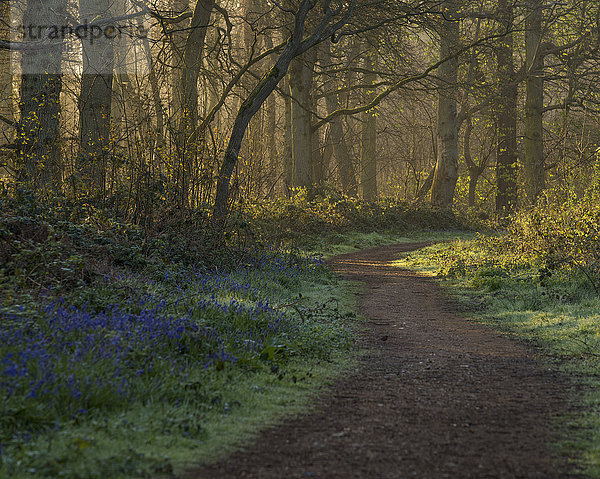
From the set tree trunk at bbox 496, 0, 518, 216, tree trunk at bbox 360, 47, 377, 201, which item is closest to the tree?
tree trunk at bbox 496, 0, 518, 216

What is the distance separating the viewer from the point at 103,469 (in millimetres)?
3736

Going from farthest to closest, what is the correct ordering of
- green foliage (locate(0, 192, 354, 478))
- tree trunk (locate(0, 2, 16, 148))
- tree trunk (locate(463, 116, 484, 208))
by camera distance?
tree trunk (locate(463, 116, 484, 208)) < tree trunk (locate(0, 2, 16, 148)) < green foliage (locate(0, 192, 354, 478))

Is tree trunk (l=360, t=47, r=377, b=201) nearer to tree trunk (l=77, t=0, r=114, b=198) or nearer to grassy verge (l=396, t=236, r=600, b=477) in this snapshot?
grassy verge (l=396, t=236, r=600, b=477)

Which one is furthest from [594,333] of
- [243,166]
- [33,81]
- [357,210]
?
[357,210]

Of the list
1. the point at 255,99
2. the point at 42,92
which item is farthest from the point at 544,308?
the point at 42,92

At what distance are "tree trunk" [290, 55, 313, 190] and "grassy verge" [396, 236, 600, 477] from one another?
8.28m

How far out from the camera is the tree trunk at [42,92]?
10883 millimetres

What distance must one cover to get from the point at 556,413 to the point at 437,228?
23629mm

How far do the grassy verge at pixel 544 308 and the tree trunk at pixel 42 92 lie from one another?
7.41 meters

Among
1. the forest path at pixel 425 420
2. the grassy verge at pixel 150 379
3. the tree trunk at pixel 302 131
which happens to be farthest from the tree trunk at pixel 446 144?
the grassy verge at pixel 150 379

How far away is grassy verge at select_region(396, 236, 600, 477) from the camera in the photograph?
4.91 m

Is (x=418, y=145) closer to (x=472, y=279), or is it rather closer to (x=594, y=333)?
(x=472, y=279)

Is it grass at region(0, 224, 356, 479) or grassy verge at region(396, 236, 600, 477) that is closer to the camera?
grass at region(0, 224, 356, 479)

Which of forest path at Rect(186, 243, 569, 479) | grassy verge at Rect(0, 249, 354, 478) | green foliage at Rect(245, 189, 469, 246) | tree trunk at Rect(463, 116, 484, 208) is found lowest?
forest path at Rect(186, 243, 569, 479)
